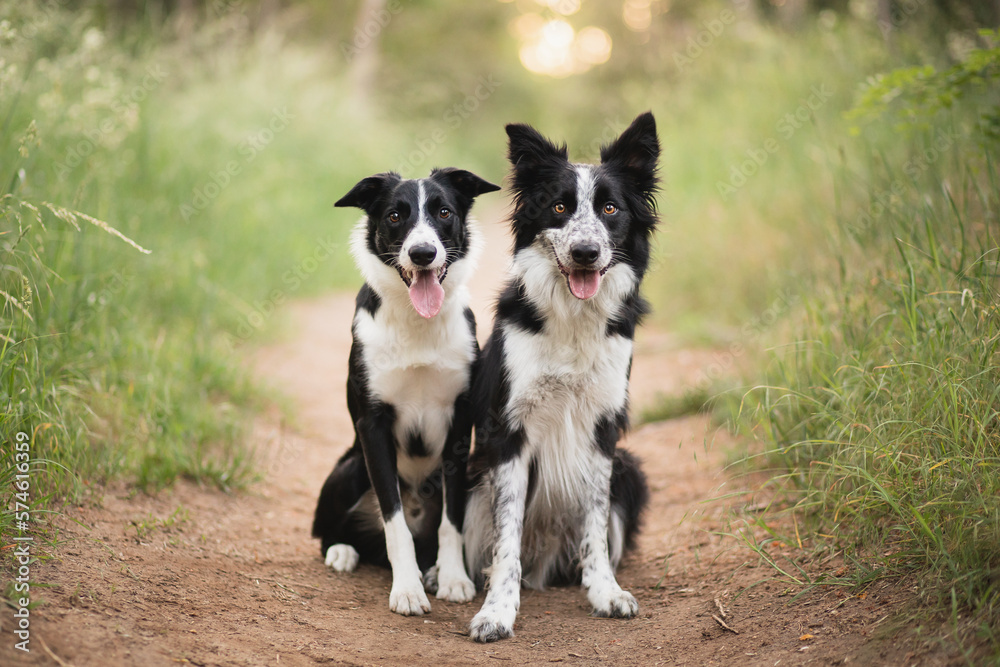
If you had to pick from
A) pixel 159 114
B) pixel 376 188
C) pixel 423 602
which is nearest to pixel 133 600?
pixel 423 602

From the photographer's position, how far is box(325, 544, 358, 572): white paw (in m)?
3.35

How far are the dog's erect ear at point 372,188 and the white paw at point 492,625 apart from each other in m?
1.78

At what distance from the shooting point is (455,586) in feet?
10.2

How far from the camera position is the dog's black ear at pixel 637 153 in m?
3.21

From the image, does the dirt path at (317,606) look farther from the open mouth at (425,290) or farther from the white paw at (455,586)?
the open mouth at (425,290)

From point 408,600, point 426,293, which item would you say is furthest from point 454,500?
point 426,293

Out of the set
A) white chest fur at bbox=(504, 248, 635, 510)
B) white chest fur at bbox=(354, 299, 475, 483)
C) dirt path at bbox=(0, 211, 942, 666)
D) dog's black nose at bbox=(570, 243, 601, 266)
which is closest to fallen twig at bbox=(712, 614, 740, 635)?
dirt path at bbox=(0, 211, 942, 666)

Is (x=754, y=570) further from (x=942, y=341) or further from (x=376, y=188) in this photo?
(x=376, y=188)

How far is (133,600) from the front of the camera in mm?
2486

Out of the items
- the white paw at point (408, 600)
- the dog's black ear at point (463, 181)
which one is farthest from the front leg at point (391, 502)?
the dog's black ear at point (463, 181)

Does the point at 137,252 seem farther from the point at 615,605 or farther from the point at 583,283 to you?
the point at 615,605

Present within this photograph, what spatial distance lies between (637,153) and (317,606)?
229cm

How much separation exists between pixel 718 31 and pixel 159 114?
7.33m

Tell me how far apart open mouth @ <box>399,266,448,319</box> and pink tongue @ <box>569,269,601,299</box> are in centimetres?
55
